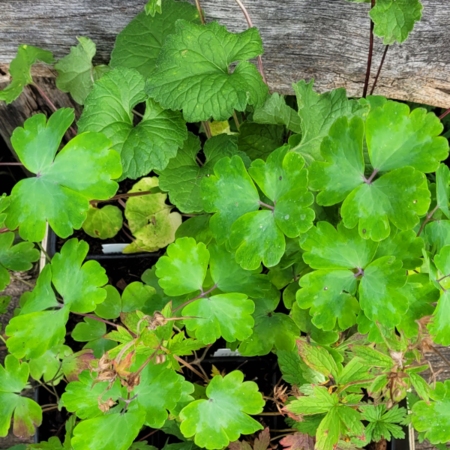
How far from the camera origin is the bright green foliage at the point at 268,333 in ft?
3.21

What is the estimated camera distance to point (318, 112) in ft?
2.97

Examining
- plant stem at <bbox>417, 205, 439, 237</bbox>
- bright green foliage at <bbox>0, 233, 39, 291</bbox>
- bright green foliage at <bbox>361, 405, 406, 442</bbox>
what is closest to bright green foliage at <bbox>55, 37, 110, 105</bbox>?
bright green foliage at <bbox>0, 233, 39, 291</bbox>

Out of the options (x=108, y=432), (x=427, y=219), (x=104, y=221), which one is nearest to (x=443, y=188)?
(x=427, y=219)

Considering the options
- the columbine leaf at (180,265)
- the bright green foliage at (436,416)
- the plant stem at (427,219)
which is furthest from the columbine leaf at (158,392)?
the plant stem at (427,219)

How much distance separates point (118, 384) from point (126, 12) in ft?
3.15

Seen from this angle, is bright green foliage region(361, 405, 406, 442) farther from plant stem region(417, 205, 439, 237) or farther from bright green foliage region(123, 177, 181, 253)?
bright green foliage region(123, 177, 181, 253)

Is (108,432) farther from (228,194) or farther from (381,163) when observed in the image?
(381,163)

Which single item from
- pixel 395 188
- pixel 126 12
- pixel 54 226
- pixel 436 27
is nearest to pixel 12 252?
pixel 54 226

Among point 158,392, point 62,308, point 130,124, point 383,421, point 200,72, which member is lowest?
point 383,421

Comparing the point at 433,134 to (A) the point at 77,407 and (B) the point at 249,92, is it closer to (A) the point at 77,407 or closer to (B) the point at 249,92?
(B) the point at 249,92

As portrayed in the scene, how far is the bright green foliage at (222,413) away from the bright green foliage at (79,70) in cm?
85

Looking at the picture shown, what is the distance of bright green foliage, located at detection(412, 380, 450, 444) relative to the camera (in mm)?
866

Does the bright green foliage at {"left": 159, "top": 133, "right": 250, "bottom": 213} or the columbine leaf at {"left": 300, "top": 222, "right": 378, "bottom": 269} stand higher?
the bright green foliage at {"left": 159, "top": 133, "right": 250, "bottom": 213}

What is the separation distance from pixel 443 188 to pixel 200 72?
23.0 inches
